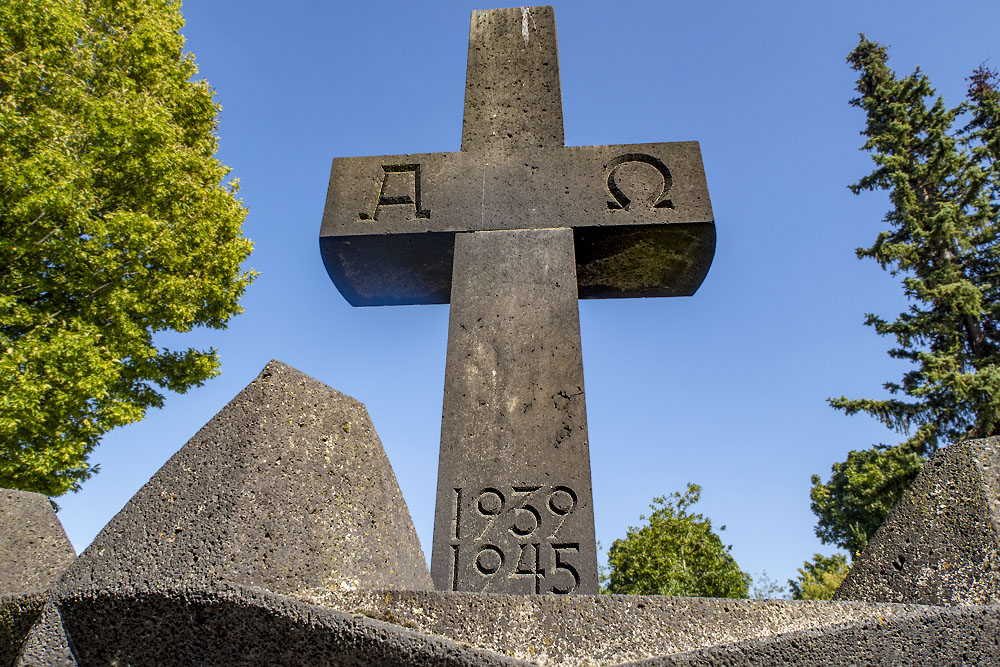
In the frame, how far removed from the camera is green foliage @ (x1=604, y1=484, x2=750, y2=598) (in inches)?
870

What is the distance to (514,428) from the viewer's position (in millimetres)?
3090

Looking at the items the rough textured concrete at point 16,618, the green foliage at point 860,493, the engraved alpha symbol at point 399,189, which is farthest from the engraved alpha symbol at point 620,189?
the green foliage at point 860,493

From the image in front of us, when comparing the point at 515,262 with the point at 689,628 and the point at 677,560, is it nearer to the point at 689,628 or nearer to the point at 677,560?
the point at 689,628

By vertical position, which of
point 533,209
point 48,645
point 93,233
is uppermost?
point 93,233

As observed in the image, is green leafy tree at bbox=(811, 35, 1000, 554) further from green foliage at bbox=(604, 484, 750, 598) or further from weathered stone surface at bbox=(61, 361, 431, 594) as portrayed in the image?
weathered stone surface at bbox=(61, 361, 431, 594)

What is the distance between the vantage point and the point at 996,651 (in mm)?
1402

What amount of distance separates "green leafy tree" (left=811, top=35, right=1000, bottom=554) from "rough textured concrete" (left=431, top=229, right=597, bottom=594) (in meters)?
16.6

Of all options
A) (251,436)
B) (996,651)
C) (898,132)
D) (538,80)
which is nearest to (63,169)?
(538,80)

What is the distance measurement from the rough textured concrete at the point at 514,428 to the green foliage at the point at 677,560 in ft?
67.0

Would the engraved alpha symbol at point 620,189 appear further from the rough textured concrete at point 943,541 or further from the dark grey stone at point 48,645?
the dark grey stone at point 48,645

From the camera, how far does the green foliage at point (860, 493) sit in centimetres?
1678

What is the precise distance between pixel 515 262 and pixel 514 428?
1.01 metres

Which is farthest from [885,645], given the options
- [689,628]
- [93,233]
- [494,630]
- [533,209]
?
[93,233]

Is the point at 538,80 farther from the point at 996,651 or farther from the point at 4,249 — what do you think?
the point at 4,249
